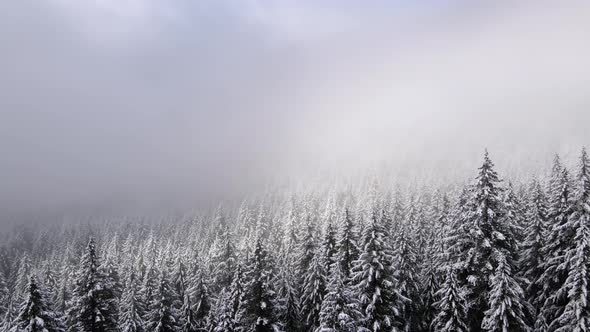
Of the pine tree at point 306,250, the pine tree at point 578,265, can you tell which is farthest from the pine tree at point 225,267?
the pine tree at point 578,265

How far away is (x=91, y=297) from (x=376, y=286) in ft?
88.2

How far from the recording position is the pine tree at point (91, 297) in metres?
33.6

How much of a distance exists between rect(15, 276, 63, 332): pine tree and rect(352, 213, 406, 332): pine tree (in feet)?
83.5

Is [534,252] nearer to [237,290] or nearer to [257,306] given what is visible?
[257,306]

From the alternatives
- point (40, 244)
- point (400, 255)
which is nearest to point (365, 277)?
point (400, 255)

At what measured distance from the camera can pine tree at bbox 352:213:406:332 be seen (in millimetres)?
27516

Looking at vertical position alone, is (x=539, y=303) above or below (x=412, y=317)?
above

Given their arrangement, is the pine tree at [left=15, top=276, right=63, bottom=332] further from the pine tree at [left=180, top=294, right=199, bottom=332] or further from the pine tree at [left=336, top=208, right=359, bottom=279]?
the pine tree at [left=336, top=208, right=359, bottom=279]

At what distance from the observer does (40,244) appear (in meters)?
156

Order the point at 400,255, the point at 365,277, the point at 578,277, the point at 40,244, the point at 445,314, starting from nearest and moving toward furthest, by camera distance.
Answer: the point at 578,277 < the point at 445,314 < the point at 365,277 < the point at 400,255 < the point at 40,244

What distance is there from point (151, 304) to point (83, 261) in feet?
28.8

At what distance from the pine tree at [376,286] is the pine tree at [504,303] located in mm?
6808

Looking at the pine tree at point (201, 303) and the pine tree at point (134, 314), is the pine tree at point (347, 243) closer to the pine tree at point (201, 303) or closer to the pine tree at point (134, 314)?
the pine tree at point (201, 303)

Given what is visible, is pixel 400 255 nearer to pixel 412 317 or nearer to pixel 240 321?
pixel 412 317
